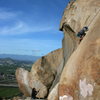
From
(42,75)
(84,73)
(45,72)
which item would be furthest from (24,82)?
(84,73)

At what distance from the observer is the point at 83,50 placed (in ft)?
42.2

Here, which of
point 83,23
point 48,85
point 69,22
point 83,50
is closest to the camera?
point 83,50

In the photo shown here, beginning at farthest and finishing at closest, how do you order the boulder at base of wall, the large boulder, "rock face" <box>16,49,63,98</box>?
1. the boulder at base of wall
2. "rock face" <box>16,49,63,98</box>
3. the large boulder

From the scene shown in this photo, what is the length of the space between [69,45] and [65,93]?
16.2 meters

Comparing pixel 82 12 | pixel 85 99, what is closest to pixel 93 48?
pixel 85 99

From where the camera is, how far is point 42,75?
3984cm

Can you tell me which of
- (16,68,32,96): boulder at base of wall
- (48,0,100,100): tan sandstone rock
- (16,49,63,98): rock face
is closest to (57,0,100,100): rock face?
(48,0,100,100): tan sandstone rock

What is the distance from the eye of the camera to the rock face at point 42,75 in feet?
125

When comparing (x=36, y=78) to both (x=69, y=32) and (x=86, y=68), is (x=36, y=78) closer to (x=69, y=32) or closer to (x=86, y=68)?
(x=69, y=32)

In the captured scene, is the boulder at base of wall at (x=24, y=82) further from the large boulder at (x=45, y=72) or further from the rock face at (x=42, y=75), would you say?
the large boulder at (x=45, y=72)

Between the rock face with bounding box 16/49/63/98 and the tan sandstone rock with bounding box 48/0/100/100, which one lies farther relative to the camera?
the rock face with bounding box 16/49/63/98

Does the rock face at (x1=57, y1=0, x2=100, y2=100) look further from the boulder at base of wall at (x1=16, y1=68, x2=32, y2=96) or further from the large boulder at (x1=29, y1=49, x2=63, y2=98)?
the boulder at base of wall at (x1=16, y1=68, x2=32, y2=96)

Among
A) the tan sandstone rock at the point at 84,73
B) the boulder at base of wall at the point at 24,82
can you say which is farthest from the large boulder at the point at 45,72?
the tan sandstone rock at the point at 84,73

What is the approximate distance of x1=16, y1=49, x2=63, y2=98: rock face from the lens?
3811 centimetres
